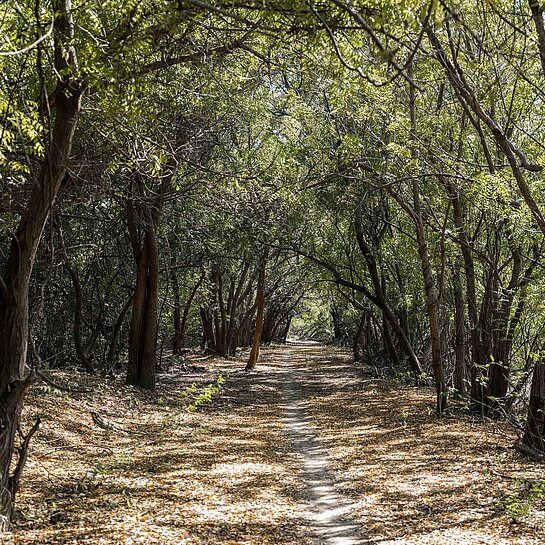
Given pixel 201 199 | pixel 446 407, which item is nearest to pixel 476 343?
pixel 446 407

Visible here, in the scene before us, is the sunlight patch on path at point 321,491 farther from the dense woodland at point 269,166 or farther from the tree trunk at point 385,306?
the tree trunk at point 385,306

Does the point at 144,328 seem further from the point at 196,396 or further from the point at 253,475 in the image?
the point at 253,475

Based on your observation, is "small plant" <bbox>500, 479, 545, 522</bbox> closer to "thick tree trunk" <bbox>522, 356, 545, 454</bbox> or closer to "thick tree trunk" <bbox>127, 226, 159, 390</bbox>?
"thick tree trunk" <bbox>522, 356, 545, 454</bbox>

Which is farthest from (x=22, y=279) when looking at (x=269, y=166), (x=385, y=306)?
(x=385, y=306)

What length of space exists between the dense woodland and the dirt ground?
26.3 inches

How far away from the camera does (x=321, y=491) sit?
727cm

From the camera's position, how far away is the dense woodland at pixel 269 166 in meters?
5.09

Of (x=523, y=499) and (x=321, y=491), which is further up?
(x=523, y=499)

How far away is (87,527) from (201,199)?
7643mm

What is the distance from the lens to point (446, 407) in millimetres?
12031

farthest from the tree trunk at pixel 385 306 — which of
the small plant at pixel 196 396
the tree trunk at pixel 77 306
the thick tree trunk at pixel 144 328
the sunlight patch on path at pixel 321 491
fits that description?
the tree trunk at pixel 77 306

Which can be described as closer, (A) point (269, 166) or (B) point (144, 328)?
(A) point (269, 166)

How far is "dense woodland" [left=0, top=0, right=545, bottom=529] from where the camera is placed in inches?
200

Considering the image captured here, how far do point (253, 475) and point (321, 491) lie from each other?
90 cm
